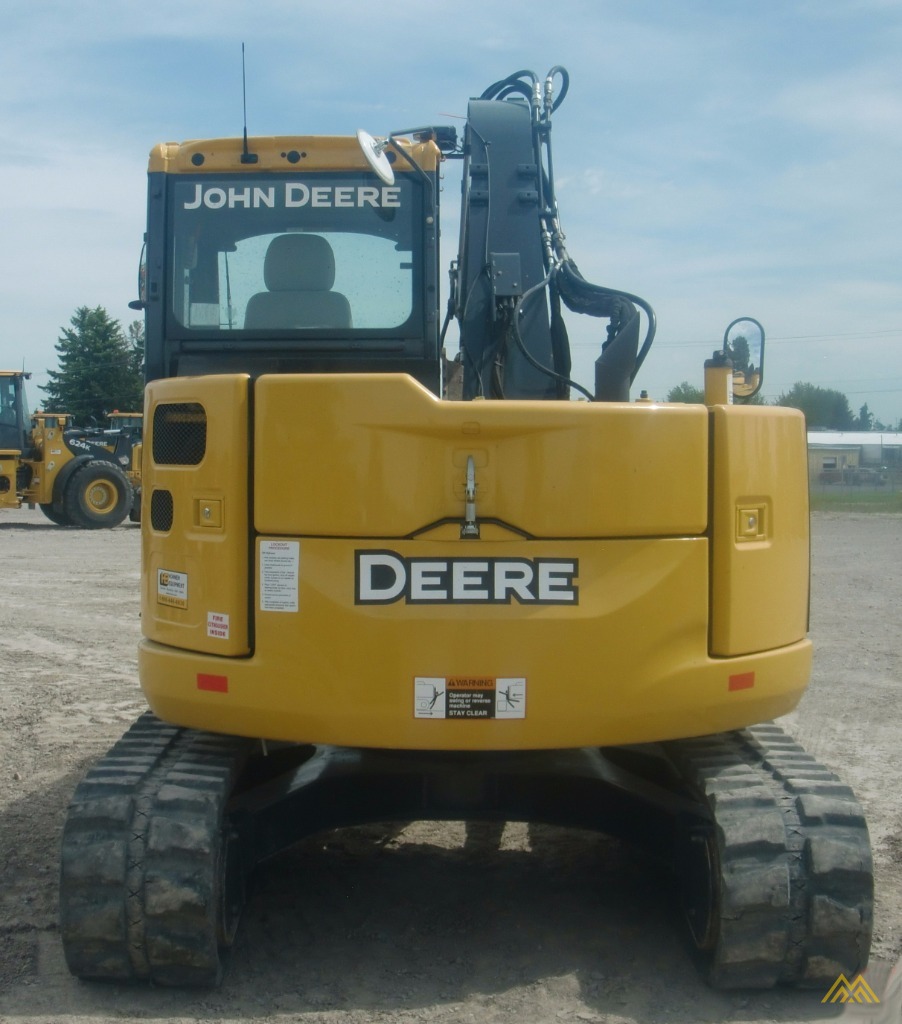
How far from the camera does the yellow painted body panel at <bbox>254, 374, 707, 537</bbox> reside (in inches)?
136

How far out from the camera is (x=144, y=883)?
11.9ft

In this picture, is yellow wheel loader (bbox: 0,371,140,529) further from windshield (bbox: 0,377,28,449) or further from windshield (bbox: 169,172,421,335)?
windshield (bbox: 169,172,421,335)

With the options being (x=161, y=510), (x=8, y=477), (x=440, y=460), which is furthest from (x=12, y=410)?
(x=440, y=460)

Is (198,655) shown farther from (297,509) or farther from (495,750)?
(495,750)

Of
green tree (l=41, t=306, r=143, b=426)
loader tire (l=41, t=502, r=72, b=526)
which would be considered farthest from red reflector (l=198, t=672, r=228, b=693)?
green tree (l=41, t=306, r=143, b=426)

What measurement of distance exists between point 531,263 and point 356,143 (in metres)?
0.87

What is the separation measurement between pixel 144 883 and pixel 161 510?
3.68 feet

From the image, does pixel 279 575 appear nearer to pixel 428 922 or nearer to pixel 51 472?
pixel 428 922

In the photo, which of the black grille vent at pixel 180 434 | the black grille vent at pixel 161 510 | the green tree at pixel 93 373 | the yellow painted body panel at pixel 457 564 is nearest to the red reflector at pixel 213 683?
the yellow painted body panel at pixel 457 564

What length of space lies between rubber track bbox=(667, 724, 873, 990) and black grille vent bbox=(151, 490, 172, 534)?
6.12 ft

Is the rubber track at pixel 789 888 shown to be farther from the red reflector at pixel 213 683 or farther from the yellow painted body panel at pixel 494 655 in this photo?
the red reflector at pixel 213 683

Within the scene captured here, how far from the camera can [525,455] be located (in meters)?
3.46

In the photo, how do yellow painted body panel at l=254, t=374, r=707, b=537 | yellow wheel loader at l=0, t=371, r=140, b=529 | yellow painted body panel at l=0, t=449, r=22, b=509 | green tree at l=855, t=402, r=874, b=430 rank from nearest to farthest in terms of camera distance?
yellow painted body panel at l=254, t=374, r=707, b=537 < yellow painted body panel at l=0, t=449, r=22, b=509 < yellow wheel loader at l=0, t=371, r=140, b=529 < green tree at l=855, t=402, r=874, b=430

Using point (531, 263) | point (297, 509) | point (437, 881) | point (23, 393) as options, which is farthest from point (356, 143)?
point (23, 393)
